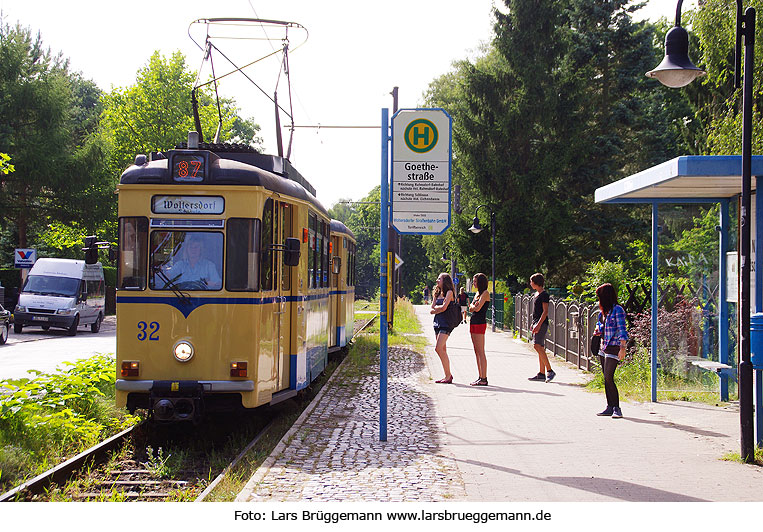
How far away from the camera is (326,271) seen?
14.4 meters

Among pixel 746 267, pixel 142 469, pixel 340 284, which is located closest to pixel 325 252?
pixel 340 284

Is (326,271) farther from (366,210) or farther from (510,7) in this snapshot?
(366,210)

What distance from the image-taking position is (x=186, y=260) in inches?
363

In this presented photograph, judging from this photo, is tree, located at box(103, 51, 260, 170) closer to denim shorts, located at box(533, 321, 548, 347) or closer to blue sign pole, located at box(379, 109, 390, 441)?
denim shorts, located at box(533, 321, 548, 347)

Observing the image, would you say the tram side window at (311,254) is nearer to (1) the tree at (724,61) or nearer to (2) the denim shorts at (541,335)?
(2) the denim shorts at (541,335)

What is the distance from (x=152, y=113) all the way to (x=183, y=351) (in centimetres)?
4015

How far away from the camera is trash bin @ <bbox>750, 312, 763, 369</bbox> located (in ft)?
26.1

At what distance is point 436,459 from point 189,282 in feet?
10.8

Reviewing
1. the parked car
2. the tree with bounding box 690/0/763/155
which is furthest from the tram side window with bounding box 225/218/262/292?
the parked car

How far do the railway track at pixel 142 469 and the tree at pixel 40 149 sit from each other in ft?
105

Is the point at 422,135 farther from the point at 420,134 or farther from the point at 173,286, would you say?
the point at 173,286

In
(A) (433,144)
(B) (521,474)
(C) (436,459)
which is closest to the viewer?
(B) (521,474)
